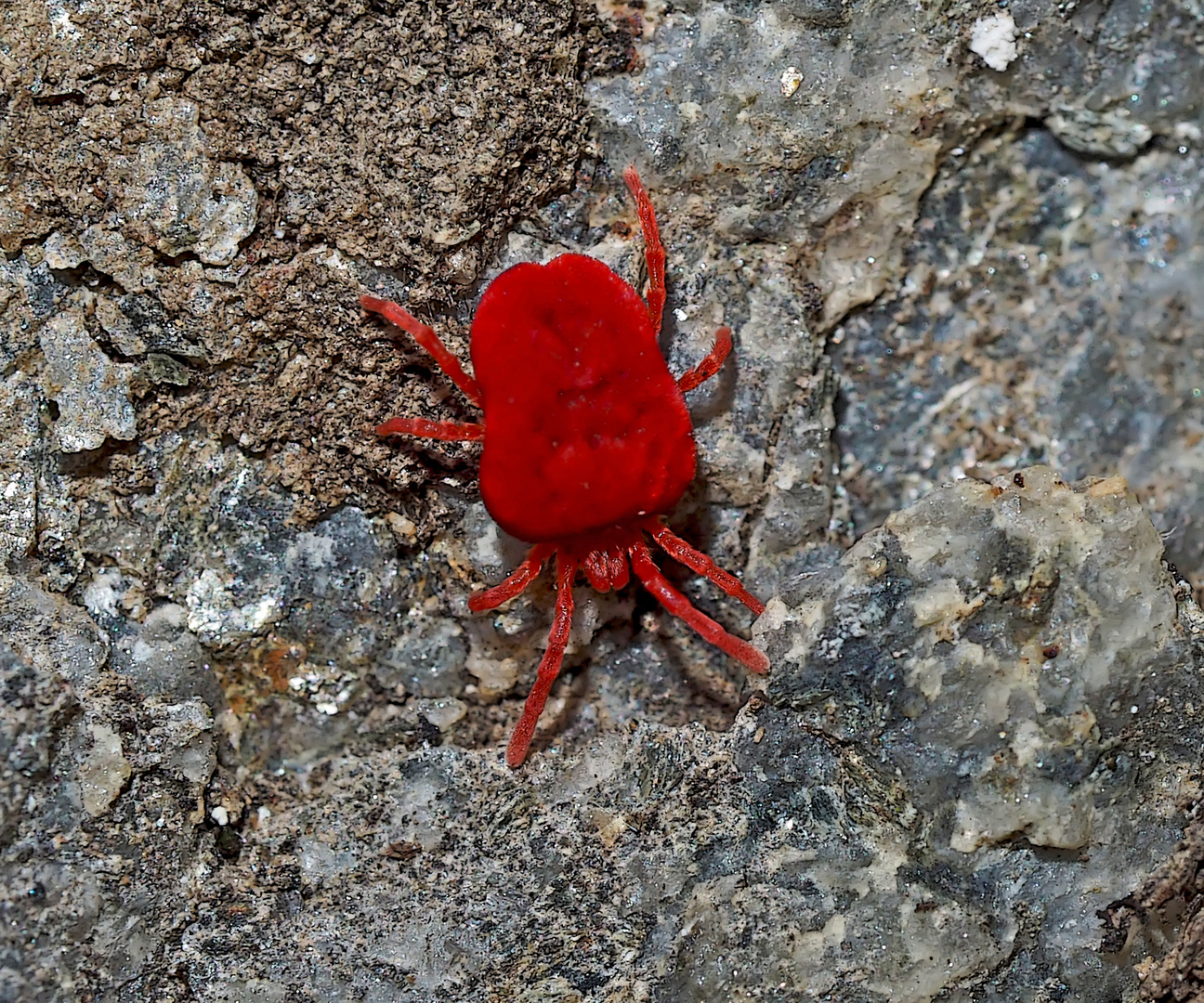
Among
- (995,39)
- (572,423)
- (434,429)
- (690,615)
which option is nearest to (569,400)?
(572,423)

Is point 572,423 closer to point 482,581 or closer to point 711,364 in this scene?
point 711,364

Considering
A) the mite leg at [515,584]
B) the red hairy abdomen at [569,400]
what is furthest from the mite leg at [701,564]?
the mite leg at [515,584]

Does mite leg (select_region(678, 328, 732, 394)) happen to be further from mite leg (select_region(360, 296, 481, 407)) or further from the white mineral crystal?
the white mineral crystal

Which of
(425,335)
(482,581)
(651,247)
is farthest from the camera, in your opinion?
(482,581)

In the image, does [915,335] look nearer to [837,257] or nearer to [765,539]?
[837,257]

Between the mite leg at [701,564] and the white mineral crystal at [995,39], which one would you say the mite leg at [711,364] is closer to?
the mite leg at [701,564]

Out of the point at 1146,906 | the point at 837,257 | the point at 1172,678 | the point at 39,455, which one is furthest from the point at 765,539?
the point at 39,455
